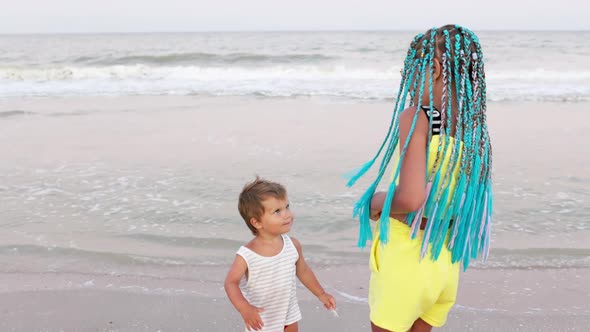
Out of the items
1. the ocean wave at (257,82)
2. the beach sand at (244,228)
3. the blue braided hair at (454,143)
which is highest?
the blue braided hair at (454,143)

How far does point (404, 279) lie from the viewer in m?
1.85

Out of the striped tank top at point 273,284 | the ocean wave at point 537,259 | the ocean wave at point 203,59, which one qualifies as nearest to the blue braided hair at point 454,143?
the striped tank top at point 273,284

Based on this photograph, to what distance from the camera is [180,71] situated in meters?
22.9

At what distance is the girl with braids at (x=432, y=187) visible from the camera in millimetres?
1727

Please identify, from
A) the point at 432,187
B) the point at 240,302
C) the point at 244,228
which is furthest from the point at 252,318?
the point at 244,228

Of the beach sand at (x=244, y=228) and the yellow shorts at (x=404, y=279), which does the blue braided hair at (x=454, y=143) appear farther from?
the beach sand at (x=244, y=228)

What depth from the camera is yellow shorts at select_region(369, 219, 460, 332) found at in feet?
6.08

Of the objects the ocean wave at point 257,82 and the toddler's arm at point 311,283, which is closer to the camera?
the toddler's arm at point 311,283

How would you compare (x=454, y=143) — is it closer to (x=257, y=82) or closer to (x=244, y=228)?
(x=244, y=228)

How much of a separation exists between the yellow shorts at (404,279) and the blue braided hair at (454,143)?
1.5 inches

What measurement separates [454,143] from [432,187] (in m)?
0.15

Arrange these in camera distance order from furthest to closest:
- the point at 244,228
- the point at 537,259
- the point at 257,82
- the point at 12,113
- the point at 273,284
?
the point at 257,82 → the point at 12,113 → the point at 244,228 → the point at 537,259 → the point at 273,284

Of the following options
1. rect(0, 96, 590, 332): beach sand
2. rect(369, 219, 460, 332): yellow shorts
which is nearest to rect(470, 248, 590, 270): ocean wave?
rect(0, 96, 590, 332): beach sand

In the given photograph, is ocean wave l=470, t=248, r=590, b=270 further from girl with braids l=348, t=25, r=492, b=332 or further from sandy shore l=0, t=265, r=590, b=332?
girl with braids l=348, t=25, r=492, b=332
